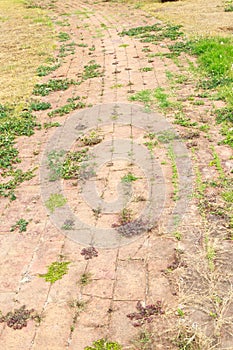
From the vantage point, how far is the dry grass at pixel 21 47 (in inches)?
354

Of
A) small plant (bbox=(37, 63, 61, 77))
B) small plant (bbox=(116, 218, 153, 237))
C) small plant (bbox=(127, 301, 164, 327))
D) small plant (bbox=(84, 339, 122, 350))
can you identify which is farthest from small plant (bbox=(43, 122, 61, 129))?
small plant (bbox=(84, 339, 122, 350))

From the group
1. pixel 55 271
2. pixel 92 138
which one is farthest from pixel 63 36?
pixel 55 271

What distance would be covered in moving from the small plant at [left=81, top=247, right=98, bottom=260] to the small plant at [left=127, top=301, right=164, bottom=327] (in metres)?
0.78

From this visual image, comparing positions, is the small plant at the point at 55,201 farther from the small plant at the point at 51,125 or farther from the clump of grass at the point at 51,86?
the clump of grass at the point at 51,86

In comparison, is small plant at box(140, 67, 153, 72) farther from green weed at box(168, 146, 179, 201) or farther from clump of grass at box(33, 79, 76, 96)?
green weed at box(168, 146, 179, 201)

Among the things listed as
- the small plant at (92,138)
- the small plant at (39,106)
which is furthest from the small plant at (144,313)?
the small plant at (39,106)

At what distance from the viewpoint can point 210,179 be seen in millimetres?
5082

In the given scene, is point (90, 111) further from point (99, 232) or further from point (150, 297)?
point (150, 297)

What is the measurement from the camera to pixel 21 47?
39.9 feet

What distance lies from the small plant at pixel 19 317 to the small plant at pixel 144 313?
0.81m

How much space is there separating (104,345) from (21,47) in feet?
34.8

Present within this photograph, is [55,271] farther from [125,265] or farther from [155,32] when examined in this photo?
[155,32]

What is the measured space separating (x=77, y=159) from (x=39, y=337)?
2965 mm

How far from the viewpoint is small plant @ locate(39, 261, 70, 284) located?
3.90 m
